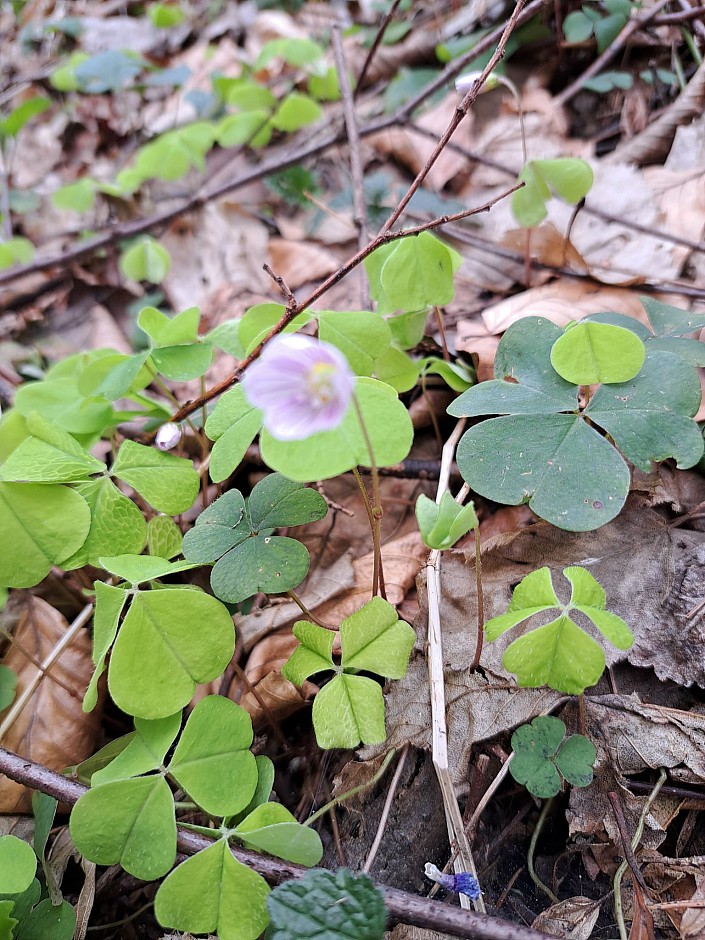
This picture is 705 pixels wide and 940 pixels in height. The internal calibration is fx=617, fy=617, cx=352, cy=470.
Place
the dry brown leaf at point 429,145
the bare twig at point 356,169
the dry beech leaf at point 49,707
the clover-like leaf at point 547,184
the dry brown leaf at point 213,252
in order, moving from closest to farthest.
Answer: the dry beech leaf at point 49,707 → the clover-like leaf at point 547,184 → the bare twig at point 356,169 → the dry brown leaf at point 429,145 → the dry brown leaf at point 213,252

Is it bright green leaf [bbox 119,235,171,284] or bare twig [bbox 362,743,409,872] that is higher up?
bright green leaf [bbox 119,235,171,284]

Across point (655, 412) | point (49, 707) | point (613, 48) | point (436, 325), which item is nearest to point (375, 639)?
point (655, 412)

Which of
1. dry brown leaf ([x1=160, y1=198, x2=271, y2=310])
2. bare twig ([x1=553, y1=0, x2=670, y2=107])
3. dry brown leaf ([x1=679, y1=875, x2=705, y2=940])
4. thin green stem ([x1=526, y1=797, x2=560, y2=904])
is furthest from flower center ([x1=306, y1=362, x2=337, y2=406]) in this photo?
bare twig ([x1=553, y1=0, x2=670, y2=107])

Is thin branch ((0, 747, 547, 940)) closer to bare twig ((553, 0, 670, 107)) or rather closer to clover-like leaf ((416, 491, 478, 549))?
clover-like leaf ((416, 491, 478, 549))

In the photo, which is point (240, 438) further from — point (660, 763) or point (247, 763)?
point (660, 763)

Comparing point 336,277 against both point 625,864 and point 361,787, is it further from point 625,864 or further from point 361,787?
point 625,864

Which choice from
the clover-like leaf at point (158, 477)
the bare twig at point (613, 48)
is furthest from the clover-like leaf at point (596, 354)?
the bare twig at point (613, 48)

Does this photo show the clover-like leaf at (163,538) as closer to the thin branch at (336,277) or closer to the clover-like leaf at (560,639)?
the thin branch at (336,277)

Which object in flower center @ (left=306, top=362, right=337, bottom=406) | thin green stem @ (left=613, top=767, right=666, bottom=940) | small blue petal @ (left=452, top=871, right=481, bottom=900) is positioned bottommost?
thin green stem @ (left=613, top=767, right=666, bottom=940)
